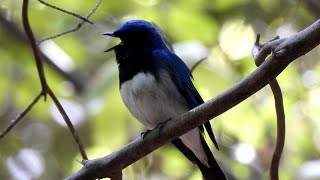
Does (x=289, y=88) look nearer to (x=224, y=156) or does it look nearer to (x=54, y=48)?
(x=224, y=156)

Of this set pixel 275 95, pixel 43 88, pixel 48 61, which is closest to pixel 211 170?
pixel 275 95

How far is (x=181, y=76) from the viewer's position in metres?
3.27

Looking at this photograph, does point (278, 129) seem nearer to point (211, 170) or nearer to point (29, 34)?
point (211, 170)

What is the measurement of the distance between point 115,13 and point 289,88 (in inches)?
45.7

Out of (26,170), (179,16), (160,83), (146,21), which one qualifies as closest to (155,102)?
(160,83)

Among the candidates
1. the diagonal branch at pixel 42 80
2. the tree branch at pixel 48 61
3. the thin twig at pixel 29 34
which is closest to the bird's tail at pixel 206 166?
the diagonal branch at pixel 42 80

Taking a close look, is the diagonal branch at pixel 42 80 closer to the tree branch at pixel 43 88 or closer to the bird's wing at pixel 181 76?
the tree branch at pixel 43 88

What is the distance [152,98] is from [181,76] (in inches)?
10.2

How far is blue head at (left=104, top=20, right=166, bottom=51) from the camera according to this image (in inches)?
132

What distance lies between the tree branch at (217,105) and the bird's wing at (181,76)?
2.27 feet

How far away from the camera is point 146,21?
11.8ft

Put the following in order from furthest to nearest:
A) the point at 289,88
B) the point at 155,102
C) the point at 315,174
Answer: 1. the point at 289,88
2. the point at 315,174
3. the point at 155,102

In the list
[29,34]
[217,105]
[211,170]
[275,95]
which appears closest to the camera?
[217,105]

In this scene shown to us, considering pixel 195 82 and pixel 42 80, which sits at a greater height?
pixel 195 82
